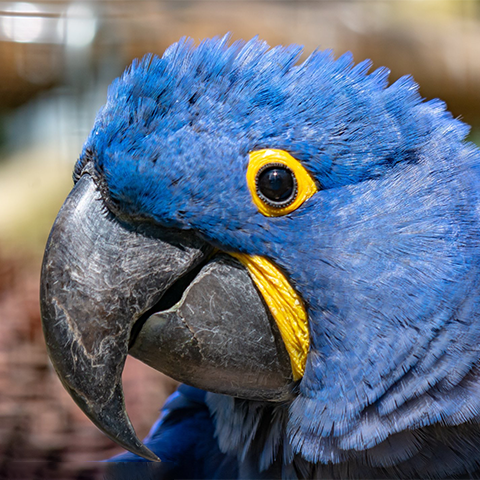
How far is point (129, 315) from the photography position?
1.02m

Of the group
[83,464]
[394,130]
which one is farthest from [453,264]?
[83,464]

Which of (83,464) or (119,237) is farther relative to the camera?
(83,464)

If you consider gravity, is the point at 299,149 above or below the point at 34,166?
below

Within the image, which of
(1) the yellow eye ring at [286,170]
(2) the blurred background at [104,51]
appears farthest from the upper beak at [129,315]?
(2) the blurred background at [104,51]

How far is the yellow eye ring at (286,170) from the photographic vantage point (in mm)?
1043

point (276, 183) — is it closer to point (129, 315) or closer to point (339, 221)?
point (339, 221)

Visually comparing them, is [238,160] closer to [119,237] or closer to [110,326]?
[119,237]

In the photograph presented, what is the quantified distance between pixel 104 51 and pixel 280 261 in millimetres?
3142

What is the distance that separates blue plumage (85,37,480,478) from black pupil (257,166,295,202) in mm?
35

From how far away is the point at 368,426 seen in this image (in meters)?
1.04

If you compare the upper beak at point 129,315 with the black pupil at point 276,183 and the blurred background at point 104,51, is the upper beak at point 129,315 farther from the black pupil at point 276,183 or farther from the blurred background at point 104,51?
the blurred background at point 104,51

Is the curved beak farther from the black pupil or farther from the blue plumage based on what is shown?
the black pupil

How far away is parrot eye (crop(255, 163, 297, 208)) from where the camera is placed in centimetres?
105

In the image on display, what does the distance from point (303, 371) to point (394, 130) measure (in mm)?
511
